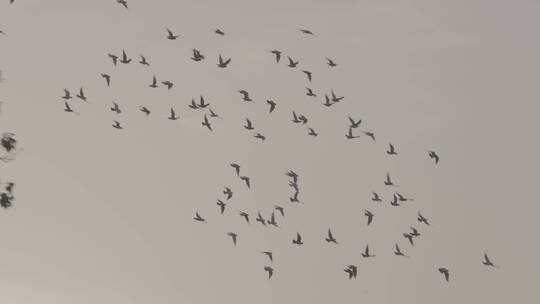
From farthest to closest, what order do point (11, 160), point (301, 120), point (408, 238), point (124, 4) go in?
1. point (408, 238)
2. point (301, 120)
3. point (124, 4)
4. point (11, 160)

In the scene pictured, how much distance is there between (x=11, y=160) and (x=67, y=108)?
77.9 ft

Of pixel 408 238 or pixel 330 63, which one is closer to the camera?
pixel 330 63

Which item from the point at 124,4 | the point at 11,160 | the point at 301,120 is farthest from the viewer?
the point at 301,120

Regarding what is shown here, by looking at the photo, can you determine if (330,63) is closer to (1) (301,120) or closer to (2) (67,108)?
(1) (301,120)

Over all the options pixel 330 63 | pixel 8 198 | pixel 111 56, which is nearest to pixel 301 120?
pixel 330 63

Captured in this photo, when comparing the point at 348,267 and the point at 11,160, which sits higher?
the point at 11,160

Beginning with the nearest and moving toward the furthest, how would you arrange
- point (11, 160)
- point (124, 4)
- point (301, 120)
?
point (11, 160) → point (124, 4) → point (301, 120)

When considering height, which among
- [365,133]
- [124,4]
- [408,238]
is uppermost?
[124,4]

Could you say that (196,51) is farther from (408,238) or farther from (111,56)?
(408,238)

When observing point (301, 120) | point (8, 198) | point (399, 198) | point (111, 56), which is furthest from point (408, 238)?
point (8, 198)

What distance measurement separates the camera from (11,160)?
5856 inches

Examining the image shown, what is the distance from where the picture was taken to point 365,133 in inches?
6722

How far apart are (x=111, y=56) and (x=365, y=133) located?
66.8 feet

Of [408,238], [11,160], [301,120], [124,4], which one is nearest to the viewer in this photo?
[11,160]
